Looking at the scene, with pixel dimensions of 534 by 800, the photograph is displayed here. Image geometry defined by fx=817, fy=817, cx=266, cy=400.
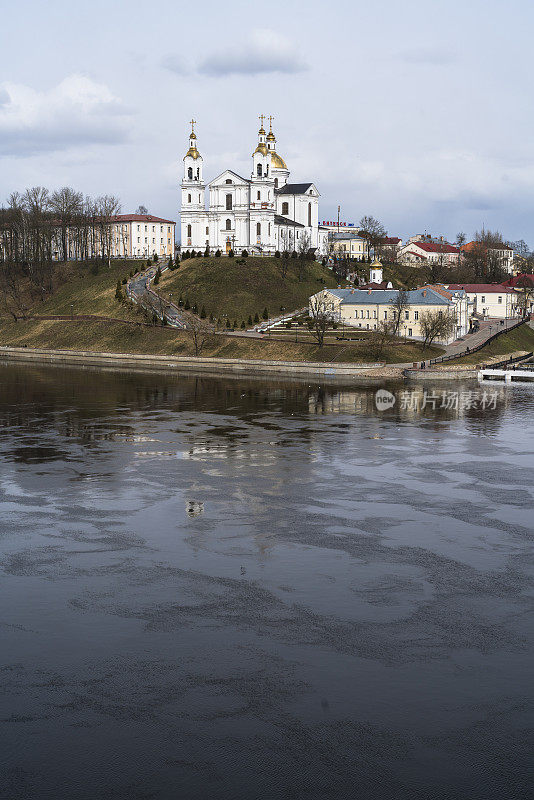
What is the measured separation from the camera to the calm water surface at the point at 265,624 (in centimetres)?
1634

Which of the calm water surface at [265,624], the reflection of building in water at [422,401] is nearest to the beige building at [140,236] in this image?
the reflection of building in water at [422,401]

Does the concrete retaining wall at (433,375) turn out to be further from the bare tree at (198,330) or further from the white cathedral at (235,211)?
the white cathedral at (235,211)

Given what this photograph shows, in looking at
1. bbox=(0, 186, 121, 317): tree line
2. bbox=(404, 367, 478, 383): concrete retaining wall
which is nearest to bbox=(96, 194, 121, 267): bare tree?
bbox=(0, 186, 121, 317): tree line

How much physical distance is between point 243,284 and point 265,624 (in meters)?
103

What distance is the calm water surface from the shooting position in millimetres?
16344

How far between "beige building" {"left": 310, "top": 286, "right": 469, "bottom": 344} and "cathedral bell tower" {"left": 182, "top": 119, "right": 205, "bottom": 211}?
36847mm

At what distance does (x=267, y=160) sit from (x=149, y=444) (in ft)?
324

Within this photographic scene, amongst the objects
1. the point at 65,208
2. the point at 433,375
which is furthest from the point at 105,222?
the point at 433,375

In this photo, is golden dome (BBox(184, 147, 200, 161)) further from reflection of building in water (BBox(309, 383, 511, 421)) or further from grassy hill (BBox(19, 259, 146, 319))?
reflection of building in water (BBox(309, 383, 511, 421))

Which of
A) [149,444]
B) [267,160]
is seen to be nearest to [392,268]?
[267,160]

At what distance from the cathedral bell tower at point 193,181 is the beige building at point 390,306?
36847 mm

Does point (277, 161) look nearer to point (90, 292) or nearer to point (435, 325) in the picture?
point (90, 292)

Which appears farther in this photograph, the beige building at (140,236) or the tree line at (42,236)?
the beige building at (140,236)

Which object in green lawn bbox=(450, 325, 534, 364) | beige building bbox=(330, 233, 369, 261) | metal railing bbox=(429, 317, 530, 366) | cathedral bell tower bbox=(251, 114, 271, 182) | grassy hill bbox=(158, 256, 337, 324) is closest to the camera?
metal railing bbox=(429, 317, 530, 366)
